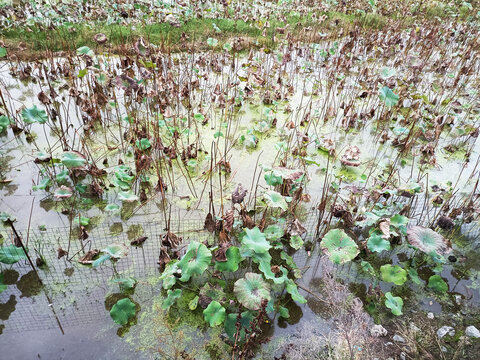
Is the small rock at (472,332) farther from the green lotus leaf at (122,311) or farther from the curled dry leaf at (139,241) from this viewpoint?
the curled dry leaf at (139,241)

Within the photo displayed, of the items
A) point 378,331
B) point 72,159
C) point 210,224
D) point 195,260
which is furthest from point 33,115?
Answer: point 378,331

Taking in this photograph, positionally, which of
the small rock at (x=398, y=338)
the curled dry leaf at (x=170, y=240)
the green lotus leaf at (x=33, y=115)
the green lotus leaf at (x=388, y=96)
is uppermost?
the green lotus leaf at (x=388, y=96)

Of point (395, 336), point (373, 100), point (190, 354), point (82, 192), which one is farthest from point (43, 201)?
point (373, 100)

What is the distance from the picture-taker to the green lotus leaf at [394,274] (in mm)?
1859

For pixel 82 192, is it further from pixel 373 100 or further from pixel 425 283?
pixel 373 100

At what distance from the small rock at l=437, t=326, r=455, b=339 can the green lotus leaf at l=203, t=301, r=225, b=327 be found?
45.4 inches

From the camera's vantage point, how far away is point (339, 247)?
185 centimetres

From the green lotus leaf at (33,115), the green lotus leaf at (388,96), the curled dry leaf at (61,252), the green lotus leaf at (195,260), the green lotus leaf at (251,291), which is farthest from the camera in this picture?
the green lotus leaf at (388,96)

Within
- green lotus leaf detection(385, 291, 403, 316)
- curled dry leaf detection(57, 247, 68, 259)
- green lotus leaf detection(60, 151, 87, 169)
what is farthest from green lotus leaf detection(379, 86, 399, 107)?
curled dry leaf detection(57, 247, 68, 259)

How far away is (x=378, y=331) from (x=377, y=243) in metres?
0.51

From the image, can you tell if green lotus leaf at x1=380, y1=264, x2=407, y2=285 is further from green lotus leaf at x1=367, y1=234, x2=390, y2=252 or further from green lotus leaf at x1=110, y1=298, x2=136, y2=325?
green lotus leaf at x1=110, y1=298, x2=136, y2=325

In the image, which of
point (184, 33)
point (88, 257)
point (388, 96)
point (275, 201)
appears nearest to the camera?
point (88, 257)

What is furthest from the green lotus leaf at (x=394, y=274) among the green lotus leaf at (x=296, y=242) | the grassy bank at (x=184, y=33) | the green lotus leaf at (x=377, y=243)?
the grassy bank at (x=184, y=33)

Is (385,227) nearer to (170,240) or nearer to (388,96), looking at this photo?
(170,240)
